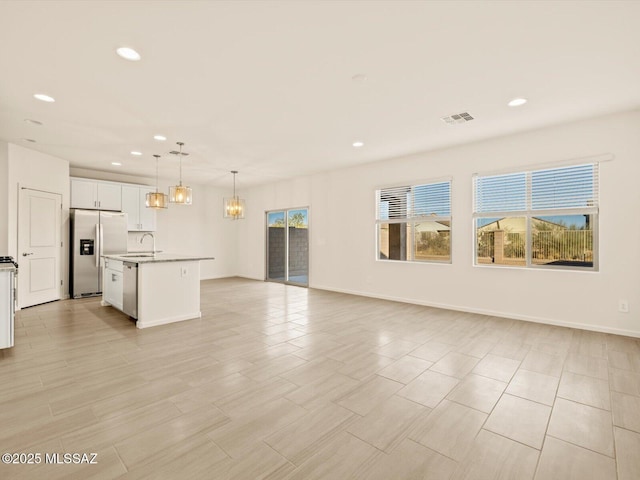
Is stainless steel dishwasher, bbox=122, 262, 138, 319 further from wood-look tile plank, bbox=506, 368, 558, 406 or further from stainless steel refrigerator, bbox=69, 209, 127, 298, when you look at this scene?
wood-look tile plank, bbox=506, 368, 558, 406

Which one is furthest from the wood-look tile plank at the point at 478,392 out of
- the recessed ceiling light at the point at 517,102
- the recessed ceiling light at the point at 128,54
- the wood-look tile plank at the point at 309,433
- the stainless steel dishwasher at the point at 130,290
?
the stainless steel dishwasher at the point at 130,290

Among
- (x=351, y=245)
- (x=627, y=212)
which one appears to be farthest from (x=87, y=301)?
(x=627, y=212)

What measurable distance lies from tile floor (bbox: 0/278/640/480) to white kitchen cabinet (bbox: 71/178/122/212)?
338 centimetres

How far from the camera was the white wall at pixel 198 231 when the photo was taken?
8.13 m

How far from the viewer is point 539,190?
14.9 ft

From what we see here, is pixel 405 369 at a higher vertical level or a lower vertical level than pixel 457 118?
lower

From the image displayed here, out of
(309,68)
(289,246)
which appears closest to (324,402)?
(309,68)

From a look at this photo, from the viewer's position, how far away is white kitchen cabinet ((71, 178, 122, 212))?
6578 millimetres

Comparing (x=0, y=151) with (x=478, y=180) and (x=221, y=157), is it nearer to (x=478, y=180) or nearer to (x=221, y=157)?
(x=221, y=157)

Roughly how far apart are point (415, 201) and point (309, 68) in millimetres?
3660

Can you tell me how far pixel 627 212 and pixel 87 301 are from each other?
882cm

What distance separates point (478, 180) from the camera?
201 inches

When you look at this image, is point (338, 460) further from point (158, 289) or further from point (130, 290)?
point (130, 290)

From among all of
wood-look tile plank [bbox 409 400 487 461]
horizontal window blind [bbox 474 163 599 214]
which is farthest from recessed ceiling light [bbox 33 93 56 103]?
horizontal window blind [bbox 474 163 599 214]
